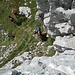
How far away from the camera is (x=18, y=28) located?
148 ft

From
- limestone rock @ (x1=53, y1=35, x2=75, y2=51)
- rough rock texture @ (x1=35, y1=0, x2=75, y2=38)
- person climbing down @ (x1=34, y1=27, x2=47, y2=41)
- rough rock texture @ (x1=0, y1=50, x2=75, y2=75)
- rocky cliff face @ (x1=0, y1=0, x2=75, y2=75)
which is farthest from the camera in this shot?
person climbing down @ (x1=34, y1=27, x2=47, y2=41)

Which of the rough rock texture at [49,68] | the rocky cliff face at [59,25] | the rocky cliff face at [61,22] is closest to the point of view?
the rough rock texture at [49,68]

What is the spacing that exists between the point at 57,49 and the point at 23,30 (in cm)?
1114

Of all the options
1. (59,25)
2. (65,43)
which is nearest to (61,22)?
(59,25)

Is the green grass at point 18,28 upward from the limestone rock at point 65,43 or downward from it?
downward

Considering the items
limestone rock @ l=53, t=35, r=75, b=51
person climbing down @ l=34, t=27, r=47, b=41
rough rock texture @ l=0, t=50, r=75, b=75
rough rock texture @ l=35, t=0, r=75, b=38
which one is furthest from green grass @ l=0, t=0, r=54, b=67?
rough rock texture @ l=0, t=50, r=75, b=75

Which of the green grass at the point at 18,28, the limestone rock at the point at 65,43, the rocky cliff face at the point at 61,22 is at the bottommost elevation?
the green grass at the point at 18,28

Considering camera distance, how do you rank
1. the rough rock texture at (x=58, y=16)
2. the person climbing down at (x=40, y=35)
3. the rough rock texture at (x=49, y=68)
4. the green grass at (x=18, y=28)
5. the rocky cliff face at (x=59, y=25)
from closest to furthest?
the rough rock texture at (x=49, y=68) → the rocky cliff face at (x=59, y=25) → the rough rock texture at (x=58, y=16) → the person climbing down at (x=40, y=35) → the green grass at (x=18, y=28)

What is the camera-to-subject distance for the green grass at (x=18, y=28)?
40281mm

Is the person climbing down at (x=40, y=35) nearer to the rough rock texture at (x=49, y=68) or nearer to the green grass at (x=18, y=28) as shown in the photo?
the green grass at (x=18, y=28)

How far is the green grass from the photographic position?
4028 centimetres

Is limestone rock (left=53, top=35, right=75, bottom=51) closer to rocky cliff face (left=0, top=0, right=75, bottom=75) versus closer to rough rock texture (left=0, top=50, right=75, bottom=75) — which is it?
rocky cliff face (left=0, top=0, right=75, bottom=75)

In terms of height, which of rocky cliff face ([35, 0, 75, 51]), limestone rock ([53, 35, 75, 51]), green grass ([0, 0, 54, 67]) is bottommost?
green grass ([0, 0, 54, 67])

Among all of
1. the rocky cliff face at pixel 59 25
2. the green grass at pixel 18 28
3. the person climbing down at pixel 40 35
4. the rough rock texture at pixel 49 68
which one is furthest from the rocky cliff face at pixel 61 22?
the rough rock texture at pixel 49 68
